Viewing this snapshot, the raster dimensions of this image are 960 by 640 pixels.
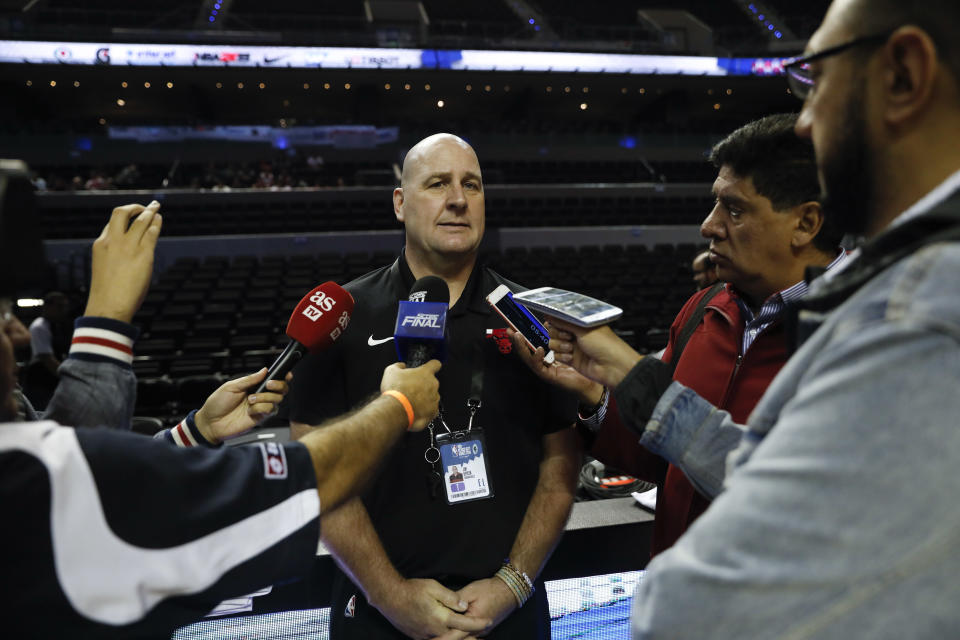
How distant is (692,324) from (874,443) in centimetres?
123

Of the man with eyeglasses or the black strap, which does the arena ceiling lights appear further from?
the man with eyeglasses

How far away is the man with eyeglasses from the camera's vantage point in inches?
22.6

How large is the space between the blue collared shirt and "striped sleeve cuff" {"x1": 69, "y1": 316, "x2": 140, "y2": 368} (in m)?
1.32

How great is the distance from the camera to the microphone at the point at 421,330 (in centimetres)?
142

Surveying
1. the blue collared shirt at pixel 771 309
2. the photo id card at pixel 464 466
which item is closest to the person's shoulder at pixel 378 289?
the photo id card at pixel 464 466

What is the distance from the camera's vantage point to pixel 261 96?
18.5 metres

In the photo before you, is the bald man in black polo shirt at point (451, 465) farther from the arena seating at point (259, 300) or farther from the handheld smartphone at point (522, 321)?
the arena seating at point (259, 300)

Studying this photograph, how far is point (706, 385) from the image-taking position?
1.60 metres

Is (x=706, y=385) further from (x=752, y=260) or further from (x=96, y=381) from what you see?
(x=96, y=381)

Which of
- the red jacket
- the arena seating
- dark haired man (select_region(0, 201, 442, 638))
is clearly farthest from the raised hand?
the arena seating

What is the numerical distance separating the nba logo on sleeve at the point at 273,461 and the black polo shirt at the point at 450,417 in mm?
565

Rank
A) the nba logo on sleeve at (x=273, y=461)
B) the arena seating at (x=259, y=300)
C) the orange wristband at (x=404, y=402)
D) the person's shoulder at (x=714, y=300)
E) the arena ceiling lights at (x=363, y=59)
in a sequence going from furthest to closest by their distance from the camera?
the arena ceiling lights at (x=363, y=59) < the arena seating at (x=259, y=300) < the person's shoulder at (x=714, y=300) < the orange wristband at (x=404, y=402) < the nba logo on sleeve at (x=273, y=461)

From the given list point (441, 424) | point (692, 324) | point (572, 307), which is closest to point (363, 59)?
point (692, 324)

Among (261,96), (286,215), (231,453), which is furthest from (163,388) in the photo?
(261,96)
